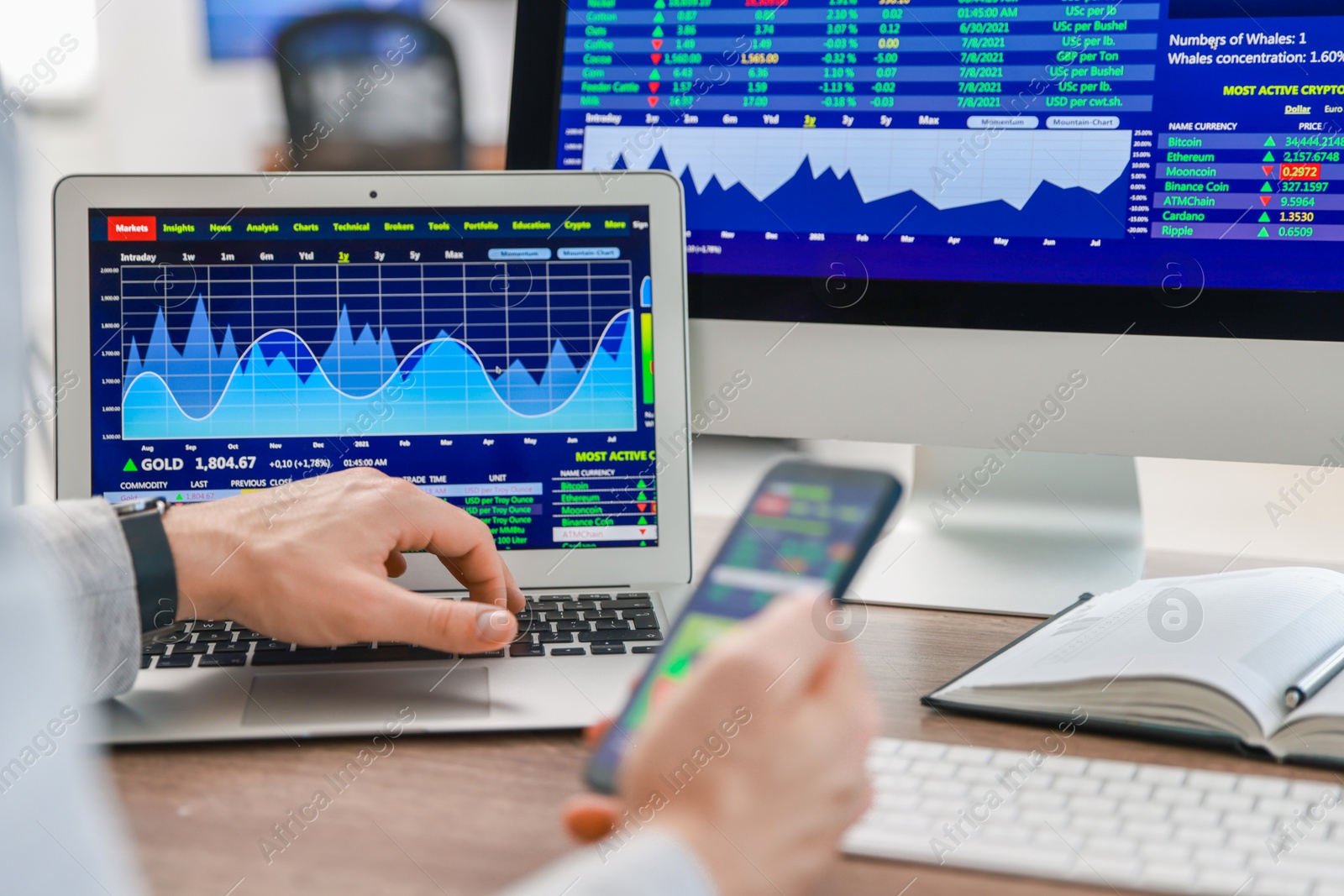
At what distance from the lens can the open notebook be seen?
1.87ft

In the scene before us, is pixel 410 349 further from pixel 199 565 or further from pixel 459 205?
pixel 199 565

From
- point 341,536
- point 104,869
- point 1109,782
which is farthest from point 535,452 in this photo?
point 104,869

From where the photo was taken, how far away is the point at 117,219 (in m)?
0.80

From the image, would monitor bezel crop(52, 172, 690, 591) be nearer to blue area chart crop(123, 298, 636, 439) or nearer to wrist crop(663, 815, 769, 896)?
blue area chart crop(123, 298, 636, 439)

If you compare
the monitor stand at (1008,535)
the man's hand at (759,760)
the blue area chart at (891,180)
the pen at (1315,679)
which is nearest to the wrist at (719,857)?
the man's hand at (759,760)

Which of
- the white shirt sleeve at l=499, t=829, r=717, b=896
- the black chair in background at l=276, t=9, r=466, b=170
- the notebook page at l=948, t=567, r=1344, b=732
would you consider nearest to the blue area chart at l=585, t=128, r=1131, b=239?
the notebook page at l=948, t=567, r=1344, b=732

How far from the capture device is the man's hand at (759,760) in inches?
14.9

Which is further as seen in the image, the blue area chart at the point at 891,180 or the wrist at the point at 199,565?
the blue area chart at the point at 891,180

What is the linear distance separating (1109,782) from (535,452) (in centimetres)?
45

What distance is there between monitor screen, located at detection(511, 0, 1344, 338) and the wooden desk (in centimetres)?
35

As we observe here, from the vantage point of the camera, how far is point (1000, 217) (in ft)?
2.70

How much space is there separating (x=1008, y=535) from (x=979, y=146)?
0.33 m

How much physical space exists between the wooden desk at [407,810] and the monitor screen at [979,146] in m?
0.35

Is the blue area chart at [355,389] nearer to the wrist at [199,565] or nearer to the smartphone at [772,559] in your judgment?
the wrist at [199,565]
